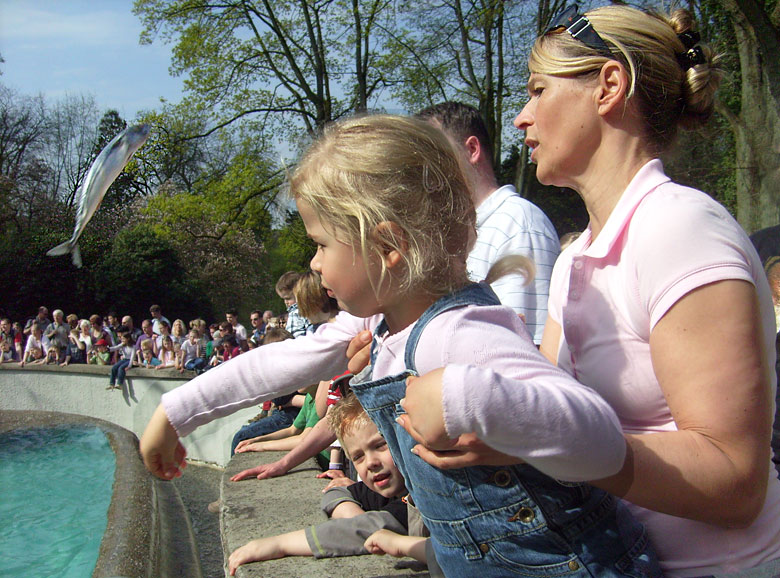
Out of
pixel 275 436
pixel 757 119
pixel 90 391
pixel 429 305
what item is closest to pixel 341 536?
pixel 429 305

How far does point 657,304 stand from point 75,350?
19105mm

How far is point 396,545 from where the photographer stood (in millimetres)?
2482

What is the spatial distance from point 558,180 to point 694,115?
0.31m

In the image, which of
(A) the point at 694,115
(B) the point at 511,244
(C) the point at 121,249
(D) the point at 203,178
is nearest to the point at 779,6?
(B) the point at 511,244

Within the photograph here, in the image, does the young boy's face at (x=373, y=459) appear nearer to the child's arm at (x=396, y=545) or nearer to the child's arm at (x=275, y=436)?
the child's arm at (x=396, y=545)

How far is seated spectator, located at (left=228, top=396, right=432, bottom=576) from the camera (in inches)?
104

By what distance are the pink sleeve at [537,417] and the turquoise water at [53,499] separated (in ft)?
16.5

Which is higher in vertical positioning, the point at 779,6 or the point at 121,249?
the point at 779,6

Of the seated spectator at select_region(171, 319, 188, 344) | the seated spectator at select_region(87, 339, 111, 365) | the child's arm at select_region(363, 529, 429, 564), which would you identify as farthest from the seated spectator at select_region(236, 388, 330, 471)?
the seated spectator at select_region(87, 339, 111, 365)

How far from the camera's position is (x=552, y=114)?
1.50 m

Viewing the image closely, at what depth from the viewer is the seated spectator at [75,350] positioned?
18000 millimetres

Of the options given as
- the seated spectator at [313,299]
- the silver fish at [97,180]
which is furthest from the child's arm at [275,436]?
the silver fish at [97,180]

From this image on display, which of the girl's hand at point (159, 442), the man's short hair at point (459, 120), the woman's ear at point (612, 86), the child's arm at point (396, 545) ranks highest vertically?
the man's short hair at point (459, 120)

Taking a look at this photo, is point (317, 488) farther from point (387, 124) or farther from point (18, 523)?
point (18, 523)
